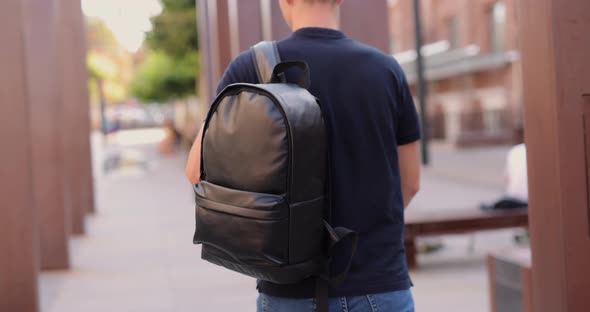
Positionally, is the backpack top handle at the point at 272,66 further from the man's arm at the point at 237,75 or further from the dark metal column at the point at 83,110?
the dark metal column at the point at 83,110

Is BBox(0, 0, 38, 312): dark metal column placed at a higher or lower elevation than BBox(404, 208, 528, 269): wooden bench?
higher

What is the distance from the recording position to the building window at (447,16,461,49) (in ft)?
141

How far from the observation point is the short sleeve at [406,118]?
2736 mm

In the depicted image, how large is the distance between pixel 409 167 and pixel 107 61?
9468cm

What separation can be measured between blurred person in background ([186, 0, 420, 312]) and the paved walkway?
192 inches

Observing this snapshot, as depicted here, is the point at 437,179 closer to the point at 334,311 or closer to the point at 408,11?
the point at 334,311

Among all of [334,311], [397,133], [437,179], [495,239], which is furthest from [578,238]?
[437,179]

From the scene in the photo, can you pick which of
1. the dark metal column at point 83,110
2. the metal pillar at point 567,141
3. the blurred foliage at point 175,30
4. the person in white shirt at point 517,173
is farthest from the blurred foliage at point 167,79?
the metal pillar at point 567,141

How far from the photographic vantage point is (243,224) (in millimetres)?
2482

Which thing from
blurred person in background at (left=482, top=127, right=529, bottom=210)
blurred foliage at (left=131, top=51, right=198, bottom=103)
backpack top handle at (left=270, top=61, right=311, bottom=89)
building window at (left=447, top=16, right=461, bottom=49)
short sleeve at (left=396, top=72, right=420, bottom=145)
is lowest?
blurred person in background at (left=482, top=127, right=529, bottom=210)

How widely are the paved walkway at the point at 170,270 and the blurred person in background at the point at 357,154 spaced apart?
16.0 ft

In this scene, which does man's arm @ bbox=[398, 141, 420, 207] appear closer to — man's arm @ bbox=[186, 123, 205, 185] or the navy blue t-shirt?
the navy blue t-shirt

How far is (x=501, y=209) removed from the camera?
30.6 feet

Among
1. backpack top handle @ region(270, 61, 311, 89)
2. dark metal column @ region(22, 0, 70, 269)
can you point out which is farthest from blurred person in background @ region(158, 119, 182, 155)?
Answer: backpack top handle @ region(270, 61, 311, 89)
